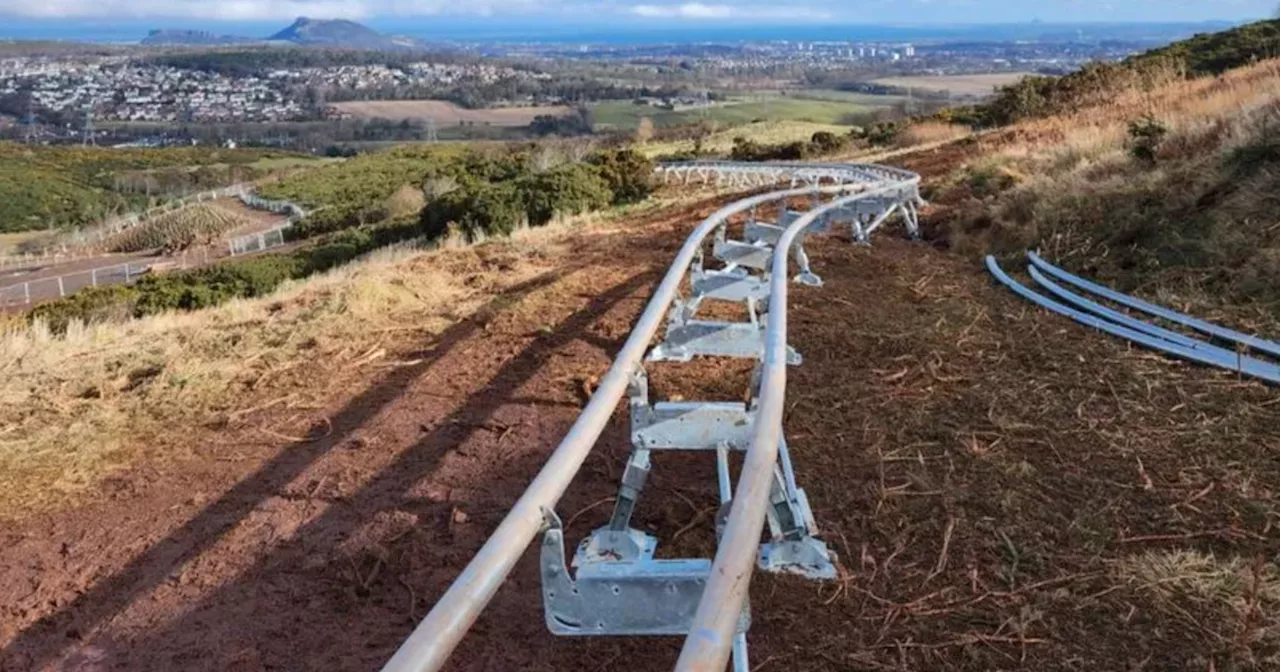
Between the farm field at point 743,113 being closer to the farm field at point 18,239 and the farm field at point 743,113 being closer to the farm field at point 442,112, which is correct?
the farm field at point 442,112

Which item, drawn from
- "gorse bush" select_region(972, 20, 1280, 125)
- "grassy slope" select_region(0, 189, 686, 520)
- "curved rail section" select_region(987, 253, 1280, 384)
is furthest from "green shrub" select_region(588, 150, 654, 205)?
"curved rail section" select_region(987, 253, 1280, 384)

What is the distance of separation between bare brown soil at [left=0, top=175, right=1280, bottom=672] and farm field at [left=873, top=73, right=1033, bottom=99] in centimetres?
7152

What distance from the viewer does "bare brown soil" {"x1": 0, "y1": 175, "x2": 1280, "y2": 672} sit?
2910mm

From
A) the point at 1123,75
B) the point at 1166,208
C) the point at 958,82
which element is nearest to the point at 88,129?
the point at 958,82

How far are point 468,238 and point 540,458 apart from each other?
45.8ft

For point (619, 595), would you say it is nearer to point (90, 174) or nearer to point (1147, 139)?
point (1147, 139)

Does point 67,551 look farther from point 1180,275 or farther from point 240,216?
Answer: point 240,216

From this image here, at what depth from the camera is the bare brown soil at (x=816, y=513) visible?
291cm

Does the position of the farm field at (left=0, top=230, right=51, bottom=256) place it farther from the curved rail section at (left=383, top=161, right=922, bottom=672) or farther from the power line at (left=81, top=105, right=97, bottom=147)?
the curved rail section at (left=383, top=161, right=922, bottom=672)

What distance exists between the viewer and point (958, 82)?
300 ft

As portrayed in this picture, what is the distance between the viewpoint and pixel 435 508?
12.3 feet

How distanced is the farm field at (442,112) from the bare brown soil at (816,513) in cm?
9901

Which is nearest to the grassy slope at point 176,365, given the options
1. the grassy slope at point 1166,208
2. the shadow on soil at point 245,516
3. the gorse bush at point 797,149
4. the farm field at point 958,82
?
the shadow on soil at point 245,516

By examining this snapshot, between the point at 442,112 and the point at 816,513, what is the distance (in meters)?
120
